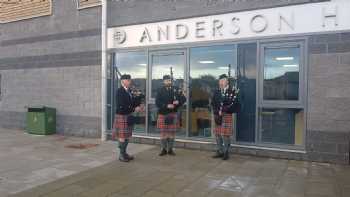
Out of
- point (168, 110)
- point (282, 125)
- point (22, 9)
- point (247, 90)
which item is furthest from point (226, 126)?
point (22, 9)

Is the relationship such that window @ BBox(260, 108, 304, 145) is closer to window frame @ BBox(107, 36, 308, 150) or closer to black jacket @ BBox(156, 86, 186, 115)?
window frame @ BBox(107, 36, 308, 150)

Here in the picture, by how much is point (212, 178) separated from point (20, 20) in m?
8.60

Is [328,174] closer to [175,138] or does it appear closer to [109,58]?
[175,138]

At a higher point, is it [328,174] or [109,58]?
[109,58]

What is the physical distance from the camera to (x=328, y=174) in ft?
17.8

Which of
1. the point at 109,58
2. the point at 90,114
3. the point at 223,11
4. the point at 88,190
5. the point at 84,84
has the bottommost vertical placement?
the point at 88,190

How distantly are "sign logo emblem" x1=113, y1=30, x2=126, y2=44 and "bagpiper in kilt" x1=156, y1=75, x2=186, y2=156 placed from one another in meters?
2.15

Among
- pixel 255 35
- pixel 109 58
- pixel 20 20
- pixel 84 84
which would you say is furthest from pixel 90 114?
pixel 255 35

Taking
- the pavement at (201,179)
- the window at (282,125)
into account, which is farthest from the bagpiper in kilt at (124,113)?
the window at (282,125)

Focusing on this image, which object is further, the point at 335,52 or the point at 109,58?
the point at 109,58

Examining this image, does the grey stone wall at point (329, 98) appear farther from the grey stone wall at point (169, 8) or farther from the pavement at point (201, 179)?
the grey stone wall at point (169, 8)

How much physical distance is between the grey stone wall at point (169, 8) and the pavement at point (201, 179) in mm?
3089

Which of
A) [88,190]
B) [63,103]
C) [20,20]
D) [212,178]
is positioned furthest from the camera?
[20,20]

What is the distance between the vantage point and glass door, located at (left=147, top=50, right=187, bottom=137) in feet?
25.1
